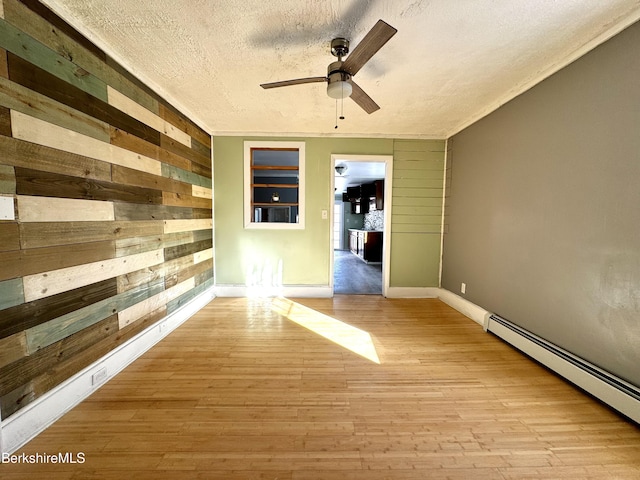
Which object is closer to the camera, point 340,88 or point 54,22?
point 54,22

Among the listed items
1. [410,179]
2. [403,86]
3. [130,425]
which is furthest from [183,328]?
[410,179]

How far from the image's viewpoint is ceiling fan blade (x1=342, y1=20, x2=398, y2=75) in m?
1.36

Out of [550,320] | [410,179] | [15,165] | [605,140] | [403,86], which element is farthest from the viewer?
[410,179]

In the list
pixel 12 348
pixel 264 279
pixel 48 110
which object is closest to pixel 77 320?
pixel 12 348

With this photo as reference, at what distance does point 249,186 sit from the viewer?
12.6ft

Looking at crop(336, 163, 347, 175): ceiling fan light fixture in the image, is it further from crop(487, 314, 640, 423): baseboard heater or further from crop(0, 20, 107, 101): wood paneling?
crop(0, 20, 107, 101): wood paneling

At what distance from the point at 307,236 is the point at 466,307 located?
95.3 inches

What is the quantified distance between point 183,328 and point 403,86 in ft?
11.3

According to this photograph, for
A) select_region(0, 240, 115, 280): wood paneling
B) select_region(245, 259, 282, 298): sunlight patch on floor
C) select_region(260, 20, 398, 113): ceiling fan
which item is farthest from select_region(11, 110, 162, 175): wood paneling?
select_region(245, 259, 282, 298): sunlight patch on floor

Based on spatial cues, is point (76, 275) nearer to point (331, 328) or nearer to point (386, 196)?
point (331, 328)

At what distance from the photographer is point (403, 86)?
95.3 inches

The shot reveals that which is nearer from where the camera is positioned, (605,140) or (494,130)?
(605,140)

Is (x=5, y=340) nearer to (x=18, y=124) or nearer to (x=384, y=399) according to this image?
(x=18, y=124)

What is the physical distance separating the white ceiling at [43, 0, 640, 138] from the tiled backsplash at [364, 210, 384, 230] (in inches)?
198
